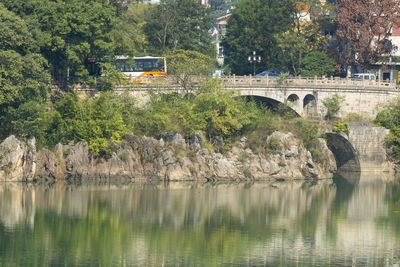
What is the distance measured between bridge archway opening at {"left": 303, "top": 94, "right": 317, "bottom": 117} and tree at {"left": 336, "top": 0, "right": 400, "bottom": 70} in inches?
503

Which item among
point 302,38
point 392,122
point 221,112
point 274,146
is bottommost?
point 274,146

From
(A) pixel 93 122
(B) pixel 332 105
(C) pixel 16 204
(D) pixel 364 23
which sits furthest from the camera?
(D) pixel 364 23

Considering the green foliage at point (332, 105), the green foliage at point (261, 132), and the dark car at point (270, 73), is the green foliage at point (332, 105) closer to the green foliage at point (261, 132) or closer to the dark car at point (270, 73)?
the dark car at point (270, 73)

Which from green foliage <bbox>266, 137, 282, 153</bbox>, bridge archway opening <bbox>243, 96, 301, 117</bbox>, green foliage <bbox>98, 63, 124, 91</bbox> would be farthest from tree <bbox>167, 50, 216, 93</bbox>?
green foliage <bbox>266, 137, 282, 153</bbox>

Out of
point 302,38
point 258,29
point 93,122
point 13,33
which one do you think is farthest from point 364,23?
point 13,33

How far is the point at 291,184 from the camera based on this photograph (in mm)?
84750

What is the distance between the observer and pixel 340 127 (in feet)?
304

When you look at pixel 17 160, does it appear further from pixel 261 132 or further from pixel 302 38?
pixel 302 38

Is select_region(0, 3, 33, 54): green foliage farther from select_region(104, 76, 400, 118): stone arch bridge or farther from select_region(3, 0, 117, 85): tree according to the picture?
select_region(104, 76, 400, 118): stone arch bridge

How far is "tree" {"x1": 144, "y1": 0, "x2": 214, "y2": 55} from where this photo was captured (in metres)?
118

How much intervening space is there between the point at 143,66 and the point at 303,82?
17.7 metres

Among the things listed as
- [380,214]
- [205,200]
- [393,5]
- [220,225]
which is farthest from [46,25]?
[393,5]

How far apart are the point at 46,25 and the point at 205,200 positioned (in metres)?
24.1

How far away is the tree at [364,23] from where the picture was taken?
10612 centimetres
